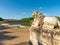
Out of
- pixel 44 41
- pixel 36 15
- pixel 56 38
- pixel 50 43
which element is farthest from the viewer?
pixel 36 15

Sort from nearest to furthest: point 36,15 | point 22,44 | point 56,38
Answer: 1. point 56,38
2. point 36,15
3. point 22,44

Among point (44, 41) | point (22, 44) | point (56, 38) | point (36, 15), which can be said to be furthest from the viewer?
point (22, 44)

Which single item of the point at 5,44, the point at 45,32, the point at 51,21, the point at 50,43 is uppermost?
the point at 51,21

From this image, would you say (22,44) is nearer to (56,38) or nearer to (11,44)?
(11,44)

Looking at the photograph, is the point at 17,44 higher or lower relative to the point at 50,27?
lower

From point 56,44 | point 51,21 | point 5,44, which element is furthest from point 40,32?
point 5,44

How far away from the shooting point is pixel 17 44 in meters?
17.7

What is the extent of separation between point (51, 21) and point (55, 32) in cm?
98

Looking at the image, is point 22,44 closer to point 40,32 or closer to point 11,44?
point 11,44

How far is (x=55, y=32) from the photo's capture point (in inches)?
292

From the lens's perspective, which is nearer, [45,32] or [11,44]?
[45,32]

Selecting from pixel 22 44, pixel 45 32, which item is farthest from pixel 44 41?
pixel 22 44

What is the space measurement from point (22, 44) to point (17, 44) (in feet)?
2.21

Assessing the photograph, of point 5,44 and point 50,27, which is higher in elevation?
point 50,27
